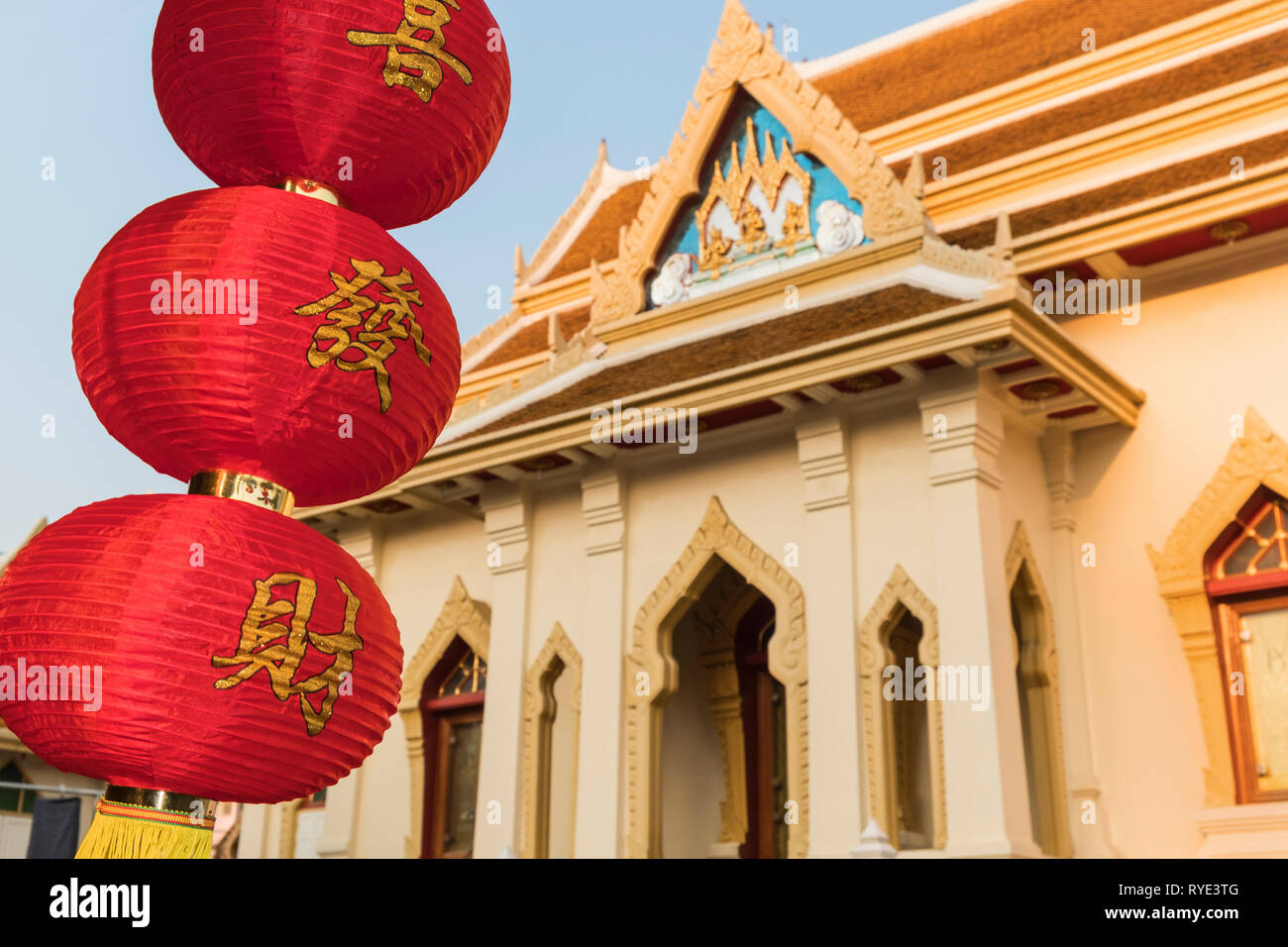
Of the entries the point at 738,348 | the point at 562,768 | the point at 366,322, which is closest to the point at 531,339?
the point at 738,348

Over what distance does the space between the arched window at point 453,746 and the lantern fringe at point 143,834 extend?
6884 millimetres

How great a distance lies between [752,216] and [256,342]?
690 centimetres

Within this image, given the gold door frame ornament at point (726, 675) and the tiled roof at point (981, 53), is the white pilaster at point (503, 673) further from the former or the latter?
the tiled roof at point (981, 53)

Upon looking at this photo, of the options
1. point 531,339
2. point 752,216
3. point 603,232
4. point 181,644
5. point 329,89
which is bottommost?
point 181,644

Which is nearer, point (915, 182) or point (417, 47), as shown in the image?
point (417, 47)

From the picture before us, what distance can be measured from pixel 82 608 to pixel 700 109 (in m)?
7.90

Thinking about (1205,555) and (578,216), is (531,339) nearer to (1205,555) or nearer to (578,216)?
(578,216)

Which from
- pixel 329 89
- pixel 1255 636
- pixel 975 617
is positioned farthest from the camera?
pixel 1255 636

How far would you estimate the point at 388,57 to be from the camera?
3.64m

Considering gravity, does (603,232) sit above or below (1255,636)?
above

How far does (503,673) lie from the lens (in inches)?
374
